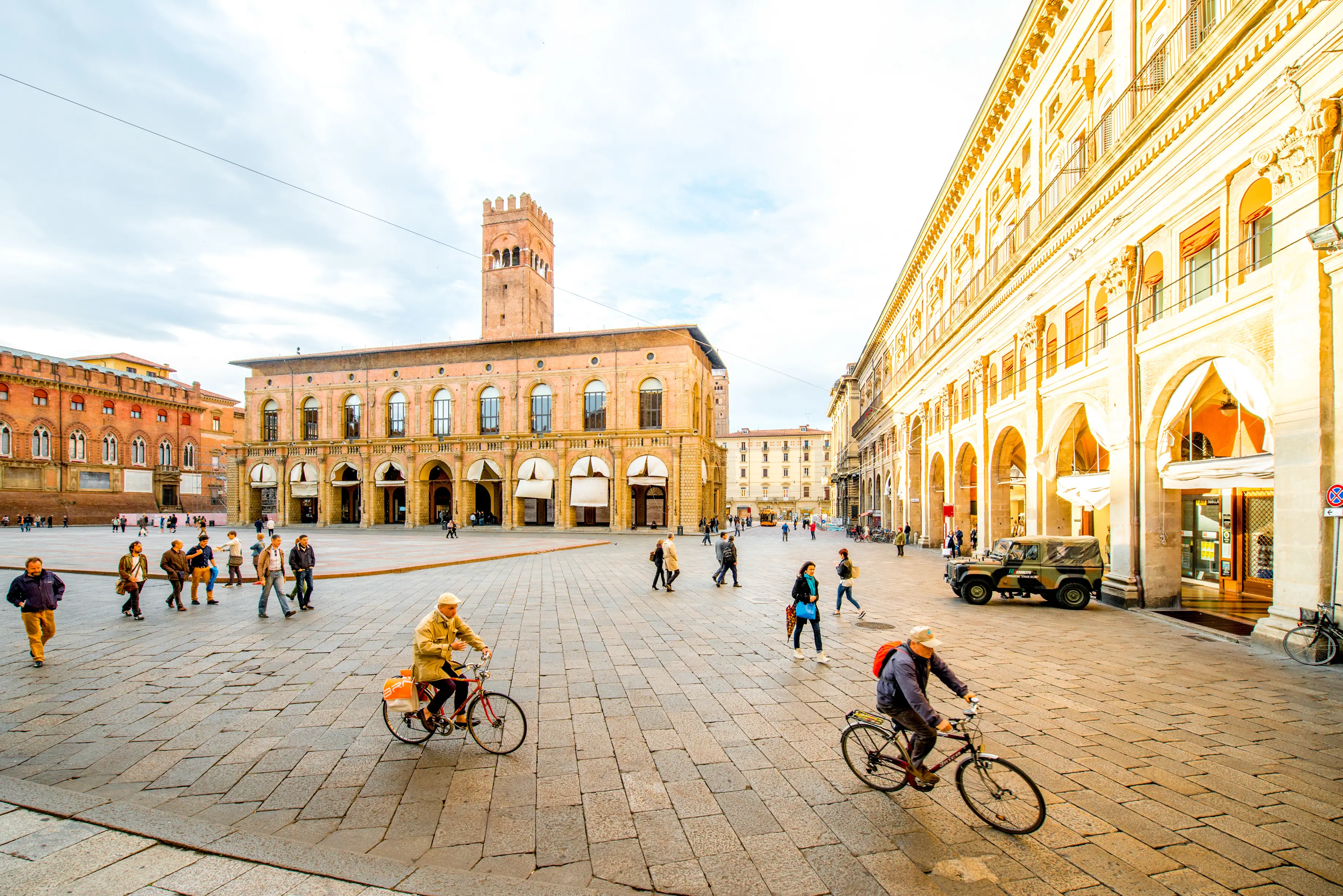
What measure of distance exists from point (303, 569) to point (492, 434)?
33.7m

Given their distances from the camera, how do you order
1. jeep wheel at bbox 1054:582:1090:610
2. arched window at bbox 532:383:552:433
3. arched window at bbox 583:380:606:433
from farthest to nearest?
arched window at bbox 532:383:552:433 → arched window at bbox 583:380:606:433 → jeep wheel at bbox 1054:582:1090:610

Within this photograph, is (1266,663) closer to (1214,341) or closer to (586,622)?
(1214,341)

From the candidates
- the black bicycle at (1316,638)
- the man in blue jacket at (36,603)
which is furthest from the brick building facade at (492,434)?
the man in blue jacket at (36,603)

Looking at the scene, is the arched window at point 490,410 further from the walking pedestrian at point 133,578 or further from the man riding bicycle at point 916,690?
the man riding bicycle at point 916,690

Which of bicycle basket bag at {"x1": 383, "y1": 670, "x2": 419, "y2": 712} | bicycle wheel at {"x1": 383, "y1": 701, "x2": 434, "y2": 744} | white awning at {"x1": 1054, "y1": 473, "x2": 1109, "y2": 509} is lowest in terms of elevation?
bicycle wheel at {"x1": 383, "y1": 701, "x2": 434, "y2": 744}

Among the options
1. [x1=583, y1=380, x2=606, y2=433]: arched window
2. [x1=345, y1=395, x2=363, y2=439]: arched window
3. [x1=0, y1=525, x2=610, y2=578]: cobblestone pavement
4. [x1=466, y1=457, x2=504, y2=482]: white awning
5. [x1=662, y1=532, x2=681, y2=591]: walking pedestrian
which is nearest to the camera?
[x1=662, y1=532, x2=681, y2=591]: walking pedestrian

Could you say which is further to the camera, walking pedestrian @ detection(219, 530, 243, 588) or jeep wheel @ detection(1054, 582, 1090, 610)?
walking pedestrian @ detection(219, 530, 243, 588)

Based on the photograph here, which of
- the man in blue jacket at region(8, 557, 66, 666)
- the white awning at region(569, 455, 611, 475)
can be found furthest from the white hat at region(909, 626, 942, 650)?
the white awning at region(569, 455, 611, 475)

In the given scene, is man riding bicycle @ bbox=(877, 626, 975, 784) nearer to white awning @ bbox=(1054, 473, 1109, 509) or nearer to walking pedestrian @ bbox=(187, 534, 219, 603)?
white awning @ bbox=(1054, 473, 1109, 509)

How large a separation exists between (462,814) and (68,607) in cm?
1253

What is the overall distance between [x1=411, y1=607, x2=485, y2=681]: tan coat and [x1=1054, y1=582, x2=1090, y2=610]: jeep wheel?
12.3 metres

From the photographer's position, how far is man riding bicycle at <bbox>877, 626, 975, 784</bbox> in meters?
4.23

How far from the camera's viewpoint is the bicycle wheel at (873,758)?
459cm

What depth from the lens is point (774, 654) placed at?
340 inches
